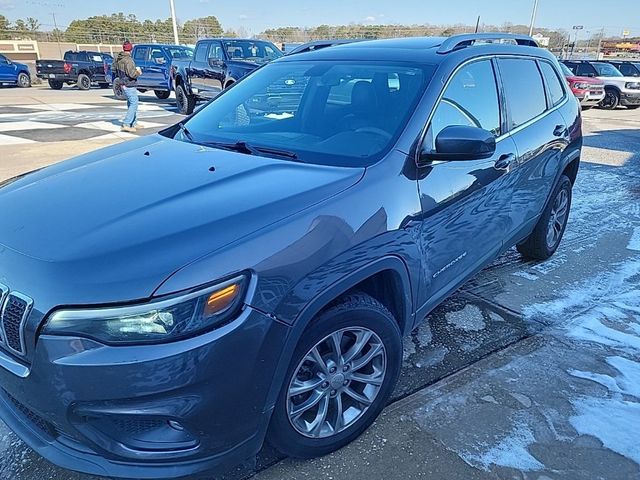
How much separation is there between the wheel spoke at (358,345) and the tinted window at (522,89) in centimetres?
195

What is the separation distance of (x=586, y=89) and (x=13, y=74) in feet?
79.4

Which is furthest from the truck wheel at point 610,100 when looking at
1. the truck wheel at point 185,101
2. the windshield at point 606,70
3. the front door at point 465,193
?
the front door at point 465,193

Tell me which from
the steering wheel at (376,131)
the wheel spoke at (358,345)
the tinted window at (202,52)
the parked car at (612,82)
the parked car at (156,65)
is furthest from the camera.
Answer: the parked car at (612,82)

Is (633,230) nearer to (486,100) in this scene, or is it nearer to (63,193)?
(486,100)

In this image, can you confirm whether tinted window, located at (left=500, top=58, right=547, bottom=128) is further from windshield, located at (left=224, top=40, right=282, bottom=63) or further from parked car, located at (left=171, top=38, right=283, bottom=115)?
windshield, located at (left=224, top=40, right=282, bottom=63)

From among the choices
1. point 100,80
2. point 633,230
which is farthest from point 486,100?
point 100,80

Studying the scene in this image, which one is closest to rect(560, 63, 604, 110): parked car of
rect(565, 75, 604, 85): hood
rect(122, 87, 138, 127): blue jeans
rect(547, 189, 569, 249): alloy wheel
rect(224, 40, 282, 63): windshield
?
rect(565, 75, 604, 85): hood

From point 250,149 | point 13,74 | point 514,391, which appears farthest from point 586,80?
point 13,74

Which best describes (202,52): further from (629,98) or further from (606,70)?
(629,98)

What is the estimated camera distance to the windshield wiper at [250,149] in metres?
2.58

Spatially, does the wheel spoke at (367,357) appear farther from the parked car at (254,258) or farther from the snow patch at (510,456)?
the snow patch at (510,456)

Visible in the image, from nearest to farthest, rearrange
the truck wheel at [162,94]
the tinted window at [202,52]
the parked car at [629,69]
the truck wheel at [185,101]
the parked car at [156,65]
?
the tinted window at [202,52], the truck wheel at [185,101], the parked car at [156,65], the truck wheel at [162,94], the parked car at [629,69]

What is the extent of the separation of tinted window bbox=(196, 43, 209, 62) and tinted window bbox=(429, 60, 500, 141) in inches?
460

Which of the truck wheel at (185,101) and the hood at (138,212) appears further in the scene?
the truck wheel at (185,101)
